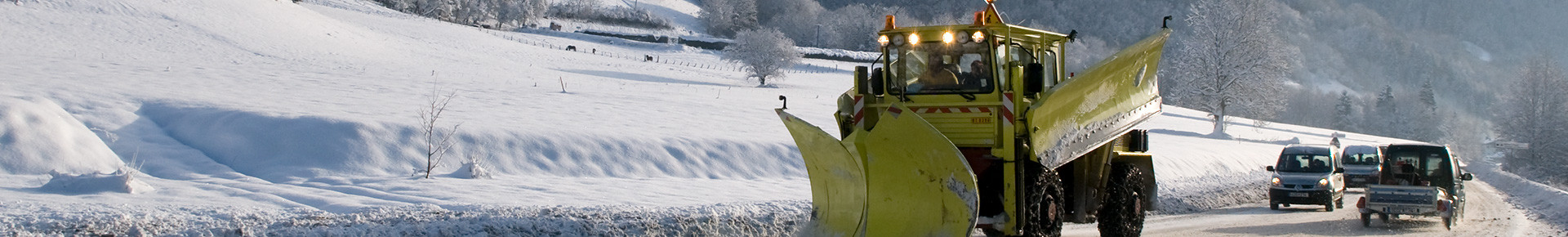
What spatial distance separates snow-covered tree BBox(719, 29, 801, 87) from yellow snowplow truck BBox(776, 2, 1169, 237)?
44.6 m

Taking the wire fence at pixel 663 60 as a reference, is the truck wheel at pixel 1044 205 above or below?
below

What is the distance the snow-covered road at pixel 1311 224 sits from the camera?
515 inches

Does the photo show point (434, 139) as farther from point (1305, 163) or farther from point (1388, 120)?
point (1388, 120)

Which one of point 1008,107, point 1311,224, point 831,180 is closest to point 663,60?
point 1311,224

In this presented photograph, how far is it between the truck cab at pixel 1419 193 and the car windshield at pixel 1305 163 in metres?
1.01

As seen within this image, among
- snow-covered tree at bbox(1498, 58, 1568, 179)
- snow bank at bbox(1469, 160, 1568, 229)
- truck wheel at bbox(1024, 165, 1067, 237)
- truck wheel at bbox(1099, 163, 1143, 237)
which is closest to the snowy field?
snow bank at bbox(1469, 160, 1568, 229)

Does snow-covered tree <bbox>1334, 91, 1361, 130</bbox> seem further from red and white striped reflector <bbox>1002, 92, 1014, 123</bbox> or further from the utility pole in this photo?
red and white striped reflector <bbox>1002, 92, 1014, 123</bbox>

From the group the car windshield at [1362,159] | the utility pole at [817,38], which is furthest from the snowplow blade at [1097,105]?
the utility pole at [817,38]

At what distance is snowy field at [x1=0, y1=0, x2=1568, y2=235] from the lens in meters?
11.1

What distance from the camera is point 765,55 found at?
55031 mm

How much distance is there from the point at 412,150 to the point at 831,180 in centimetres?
1056

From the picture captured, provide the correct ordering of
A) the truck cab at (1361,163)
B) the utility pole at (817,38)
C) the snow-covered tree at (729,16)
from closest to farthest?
the truck cab at (1361,163) < the utility pole at (817,38) < the snow-covered tree at (729,16)

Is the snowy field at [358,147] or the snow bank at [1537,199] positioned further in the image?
the snow bank at [1537,199]

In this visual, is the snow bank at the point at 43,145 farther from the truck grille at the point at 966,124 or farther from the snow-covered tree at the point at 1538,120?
the snow-covered tree at the point at 1538,120
